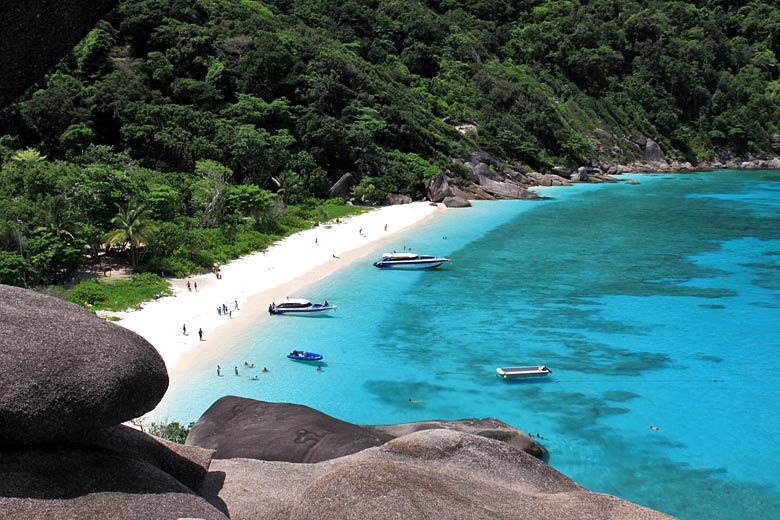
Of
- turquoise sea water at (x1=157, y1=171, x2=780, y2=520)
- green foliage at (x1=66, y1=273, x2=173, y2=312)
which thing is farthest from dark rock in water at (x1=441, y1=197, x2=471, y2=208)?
green foliage at (x1=66, y1=273, x2=173, y2=312)

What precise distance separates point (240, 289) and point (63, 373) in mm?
29746

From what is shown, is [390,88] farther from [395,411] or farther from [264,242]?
[395,411]

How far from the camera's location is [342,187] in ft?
217

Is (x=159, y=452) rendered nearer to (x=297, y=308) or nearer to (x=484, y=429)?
(x=484, y=429)

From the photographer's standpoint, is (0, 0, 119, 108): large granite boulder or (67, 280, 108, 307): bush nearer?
(0, 0, 119, 108): large granite boulder

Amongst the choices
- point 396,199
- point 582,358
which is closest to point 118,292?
point 582,358

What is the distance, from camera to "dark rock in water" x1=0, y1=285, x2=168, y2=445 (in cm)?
577

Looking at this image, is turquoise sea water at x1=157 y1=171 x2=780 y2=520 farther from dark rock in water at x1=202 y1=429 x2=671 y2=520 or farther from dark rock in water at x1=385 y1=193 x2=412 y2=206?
dark rock in water at x1=385 y1=193 x2=412 y2=206

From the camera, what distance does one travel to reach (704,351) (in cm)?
2870

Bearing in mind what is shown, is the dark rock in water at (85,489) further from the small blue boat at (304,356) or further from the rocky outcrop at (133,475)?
the small blue boat at (304,356)

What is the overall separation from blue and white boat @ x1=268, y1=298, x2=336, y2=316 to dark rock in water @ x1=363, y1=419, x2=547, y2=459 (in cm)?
1470

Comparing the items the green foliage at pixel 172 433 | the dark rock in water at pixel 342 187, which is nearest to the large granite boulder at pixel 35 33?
the green foliage at pixel 172 433

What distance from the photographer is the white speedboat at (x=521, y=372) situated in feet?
83.1

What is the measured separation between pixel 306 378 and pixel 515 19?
12449 centimetres
